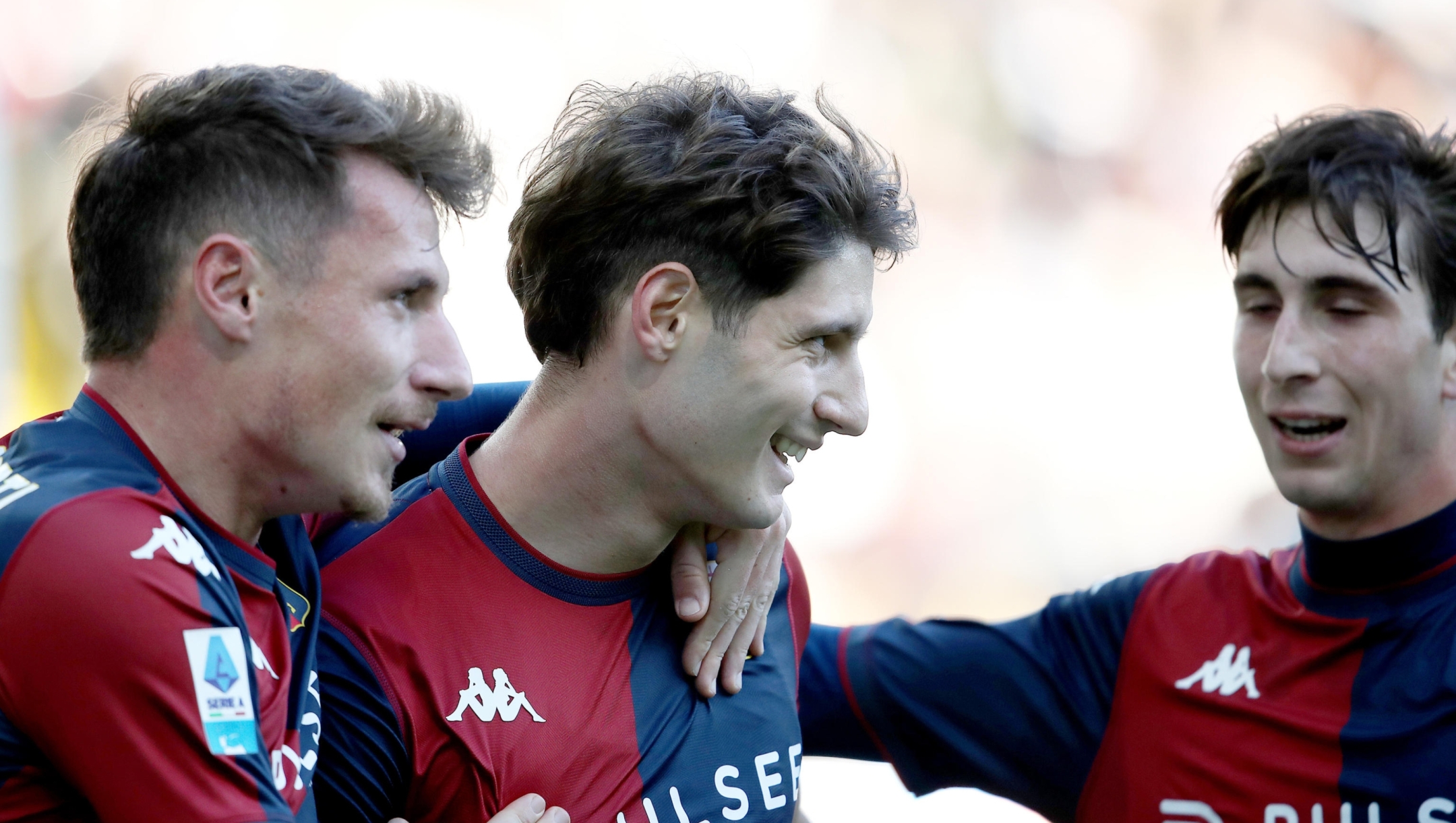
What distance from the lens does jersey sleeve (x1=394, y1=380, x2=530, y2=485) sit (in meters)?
2.36

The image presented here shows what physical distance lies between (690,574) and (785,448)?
0.26m

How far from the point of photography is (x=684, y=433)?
1990 millimetres

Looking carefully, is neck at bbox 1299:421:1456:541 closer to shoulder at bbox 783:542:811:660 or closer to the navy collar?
the navy collar

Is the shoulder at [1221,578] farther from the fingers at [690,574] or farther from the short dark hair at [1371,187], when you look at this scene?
the fingers at [690,574]

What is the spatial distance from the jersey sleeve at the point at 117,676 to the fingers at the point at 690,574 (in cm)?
85

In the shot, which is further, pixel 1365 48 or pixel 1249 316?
pixel 1365 48

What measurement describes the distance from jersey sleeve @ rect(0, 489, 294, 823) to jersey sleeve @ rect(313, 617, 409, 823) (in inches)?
16.8

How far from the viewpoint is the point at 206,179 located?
63.5 inches

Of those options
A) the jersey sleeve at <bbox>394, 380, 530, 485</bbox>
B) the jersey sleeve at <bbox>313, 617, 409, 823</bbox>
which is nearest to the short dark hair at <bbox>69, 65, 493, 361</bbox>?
the jersey sleeve at <bbox>313, 617, 409, 823</bbox>

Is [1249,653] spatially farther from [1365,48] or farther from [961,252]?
[1365,48]

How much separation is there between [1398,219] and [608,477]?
4.60 ft

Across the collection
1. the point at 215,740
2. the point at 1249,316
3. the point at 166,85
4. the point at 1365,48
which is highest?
the point at 1365,48

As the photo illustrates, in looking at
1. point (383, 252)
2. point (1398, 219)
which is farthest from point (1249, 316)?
point (383, 252)

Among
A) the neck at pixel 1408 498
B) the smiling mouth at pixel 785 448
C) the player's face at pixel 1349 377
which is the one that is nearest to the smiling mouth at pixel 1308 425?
the player's face at pixel 1349 377
